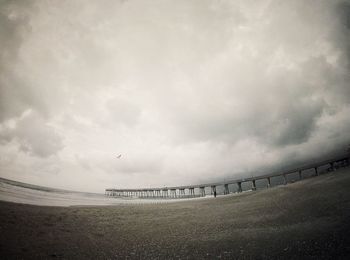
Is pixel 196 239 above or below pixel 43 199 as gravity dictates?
below

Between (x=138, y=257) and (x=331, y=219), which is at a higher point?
(x=331, y=219)

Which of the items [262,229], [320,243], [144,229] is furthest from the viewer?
[144,229]

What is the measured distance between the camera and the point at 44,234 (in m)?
12.0

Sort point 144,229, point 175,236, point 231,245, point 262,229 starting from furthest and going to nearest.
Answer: point 144,229
point 175,236
point 262,229
point 231,245

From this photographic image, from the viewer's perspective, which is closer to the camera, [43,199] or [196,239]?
[196,239]

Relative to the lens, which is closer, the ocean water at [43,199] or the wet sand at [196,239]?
the wet sand at [196,239]

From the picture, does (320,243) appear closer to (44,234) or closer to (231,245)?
(231,245)

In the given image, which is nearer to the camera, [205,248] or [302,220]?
[205,248]

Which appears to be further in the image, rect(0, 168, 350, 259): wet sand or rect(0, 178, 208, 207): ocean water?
rect(0, 178, 208, 207): ocean water

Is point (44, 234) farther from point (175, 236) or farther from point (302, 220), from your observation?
point (302, 220)

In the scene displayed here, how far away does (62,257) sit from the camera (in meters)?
9.13

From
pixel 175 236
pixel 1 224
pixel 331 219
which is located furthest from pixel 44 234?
pixel 331 219

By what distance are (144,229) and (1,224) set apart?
9.54 metres

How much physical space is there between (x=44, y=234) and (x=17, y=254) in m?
3.61
